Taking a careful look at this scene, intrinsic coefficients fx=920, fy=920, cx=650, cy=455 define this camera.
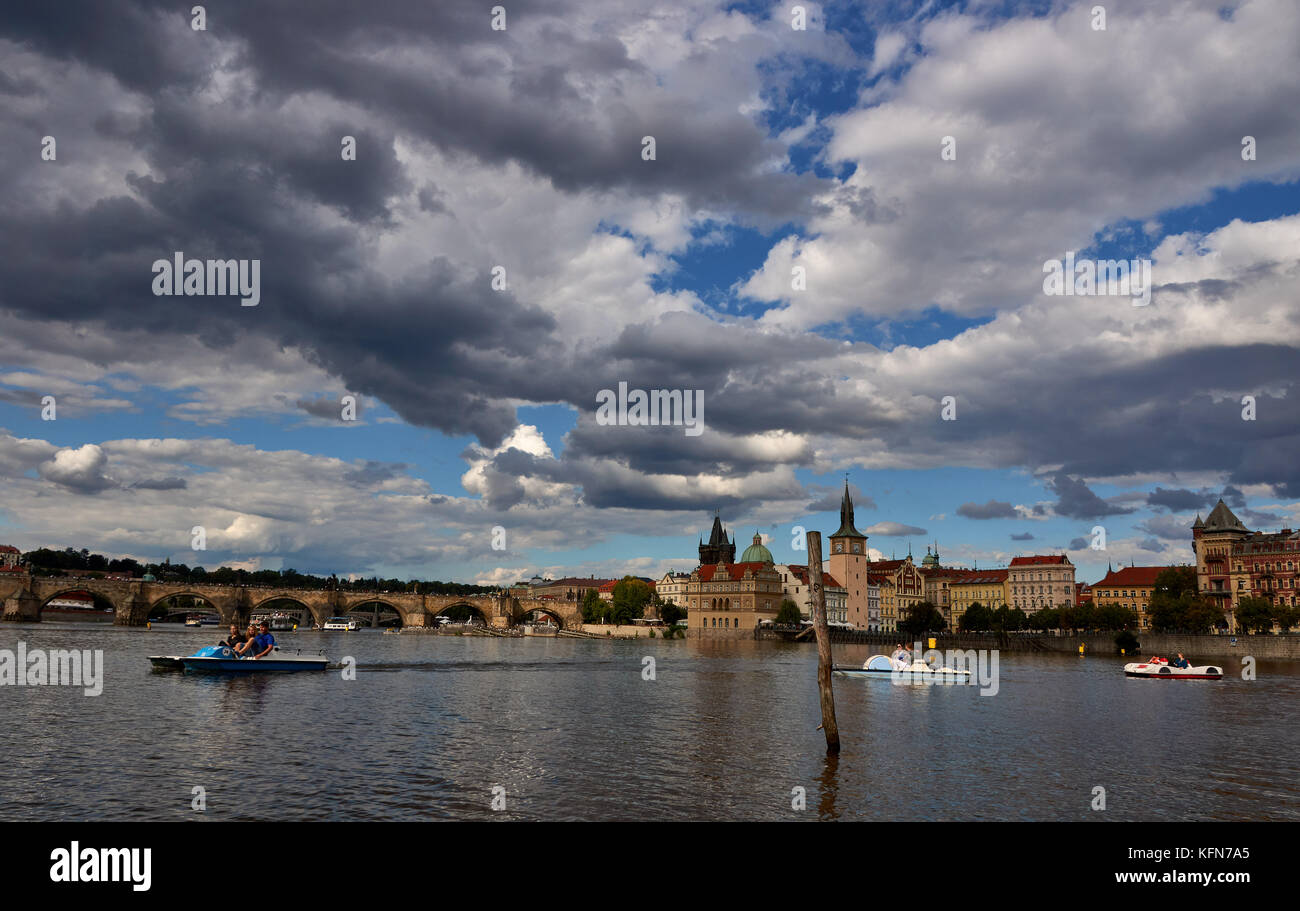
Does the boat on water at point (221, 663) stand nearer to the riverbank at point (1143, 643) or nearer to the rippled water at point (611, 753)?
the rippled water at point (611, 753)

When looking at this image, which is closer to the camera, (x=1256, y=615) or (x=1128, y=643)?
(x=1128, y=643)

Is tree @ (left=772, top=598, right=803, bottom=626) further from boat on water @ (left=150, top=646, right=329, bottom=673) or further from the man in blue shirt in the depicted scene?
boat on water @ (left=150, top=646, right=329, bottom=673)

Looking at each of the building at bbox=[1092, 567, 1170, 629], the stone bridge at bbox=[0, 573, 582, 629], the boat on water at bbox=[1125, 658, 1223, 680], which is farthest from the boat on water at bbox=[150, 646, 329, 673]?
the building at bbox=[1092, 567, 1170, 629]

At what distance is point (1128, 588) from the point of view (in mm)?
189125

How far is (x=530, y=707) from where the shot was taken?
145 feet

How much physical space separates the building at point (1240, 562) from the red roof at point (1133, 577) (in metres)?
18.3

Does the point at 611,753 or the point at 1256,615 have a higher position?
the point at 611,753

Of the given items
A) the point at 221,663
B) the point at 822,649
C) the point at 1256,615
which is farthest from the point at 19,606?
the point at 1256,615

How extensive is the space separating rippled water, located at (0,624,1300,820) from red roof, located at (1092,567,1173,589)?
14650 cm

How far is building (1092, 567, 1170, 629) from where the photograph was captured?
186000mm

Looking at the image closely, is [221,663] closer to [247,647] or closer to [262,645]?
[247,647]

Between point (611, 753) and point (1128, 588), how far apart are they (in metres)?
188
